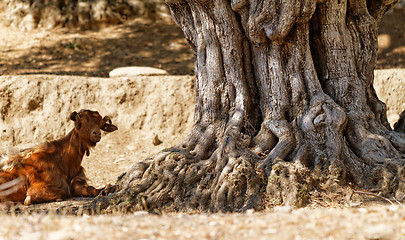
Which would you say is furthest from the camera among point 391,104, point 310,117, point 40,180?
point 391,104

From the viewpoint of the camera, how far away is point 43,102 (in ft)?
32.4

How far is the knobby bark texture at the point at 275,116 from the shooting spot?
5703mm

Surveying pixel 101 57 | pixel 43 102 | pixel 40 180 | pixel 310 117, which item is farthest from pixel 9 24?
pixel 310 117

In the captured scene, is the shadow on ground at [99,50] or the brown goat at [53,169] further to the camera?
the shadow on ground at [99,50]

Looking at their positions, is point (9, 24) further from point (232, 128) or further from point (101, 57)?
point (232, 128)

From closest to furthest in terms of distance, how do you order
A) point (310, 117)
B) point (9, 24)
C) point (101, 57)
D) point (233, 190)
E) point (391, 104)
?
point (233, 190) → point (310, 117) → point (391, 104) → point (101, 57) → point (9, 24)

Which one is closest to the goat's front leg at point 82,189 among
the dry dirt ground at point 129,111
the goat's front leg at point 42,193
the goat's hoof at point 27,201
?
the goat's front leg at point 42,193

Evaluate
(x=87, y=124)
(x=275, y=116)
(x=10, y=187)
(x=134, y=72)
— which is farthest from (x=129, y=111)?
(x=275, y=116)

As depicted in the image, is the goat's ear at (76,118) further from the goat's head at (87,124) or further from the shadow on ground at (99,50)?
the shadow on ground at (99,50)

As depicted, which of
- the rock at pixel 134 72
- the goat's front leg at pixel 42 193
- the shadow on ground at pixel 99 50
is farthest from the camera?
the shadow on ground at pixel 99 50

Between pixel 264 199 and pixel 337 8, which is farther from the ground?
pixel 337 8

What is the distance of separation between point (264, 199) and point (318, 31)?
106 inches

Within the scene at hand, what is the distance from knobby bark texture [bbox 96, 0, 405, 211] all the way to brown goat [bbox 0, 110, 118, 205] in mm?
918

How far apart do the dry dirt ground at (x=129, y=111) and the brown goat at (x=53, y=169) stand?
0.48m
